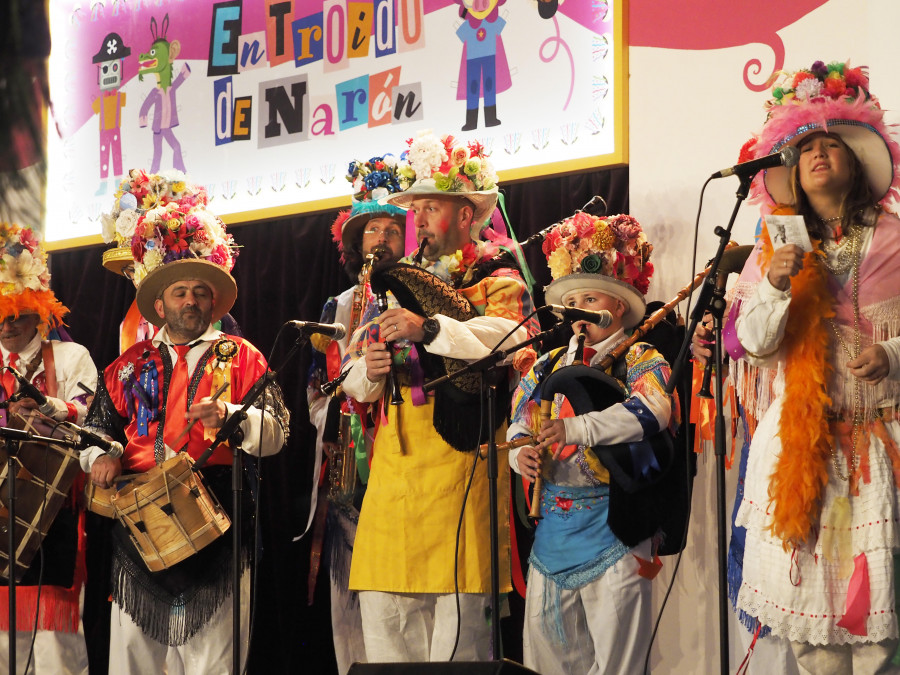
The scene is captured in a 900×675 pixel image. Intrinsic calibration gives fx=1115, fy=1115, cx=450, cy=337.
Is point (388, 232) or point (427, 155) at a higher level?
point (427, 155)

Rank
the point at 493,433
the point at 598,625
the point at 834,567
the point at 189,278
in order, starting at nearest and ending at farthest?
the point at 834,567
the point at 493,433
the point at 598,625
the point at 189,278

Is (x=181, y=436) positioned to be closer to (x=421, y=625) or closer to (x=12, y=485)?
(x=12, y=485)

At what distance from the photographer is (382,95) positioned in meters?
5.67

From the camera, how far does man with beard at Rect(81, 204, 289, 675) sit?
4246mm

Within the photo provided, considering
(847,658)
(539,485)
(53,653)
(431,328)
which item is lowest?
(53,653)

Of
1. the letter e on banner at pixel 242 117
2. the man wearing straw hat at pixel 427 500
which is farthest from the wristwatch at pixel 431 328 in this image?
the letter e on banner at pixel 242 117

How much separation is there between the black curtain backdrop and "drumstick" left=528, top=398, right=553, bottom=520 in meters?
1.35

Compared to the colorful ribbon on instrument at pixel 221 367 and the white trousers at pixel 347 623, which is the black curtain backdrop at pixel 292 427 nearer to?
the white trousers at pixel 347 623

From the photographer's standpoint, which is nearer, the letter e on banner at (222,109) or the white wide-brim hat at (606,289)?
the white wide-brim hat at (606,289)

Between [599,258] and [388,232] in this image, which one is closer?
[599,258]

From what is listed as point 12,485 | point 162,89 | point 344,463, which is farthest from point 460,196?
point 162,89

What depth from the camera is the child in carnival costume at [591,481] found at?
11.8ft

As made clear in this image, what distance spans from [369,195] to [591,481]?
1.78 m

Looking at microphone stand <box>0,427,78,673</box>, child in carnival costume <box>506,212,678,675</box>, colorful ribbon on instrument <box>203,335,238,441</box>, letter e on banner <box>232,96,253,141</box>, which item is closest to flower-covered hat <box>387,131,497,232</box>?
child in carnival costume <box>506,212,678,675</box>
